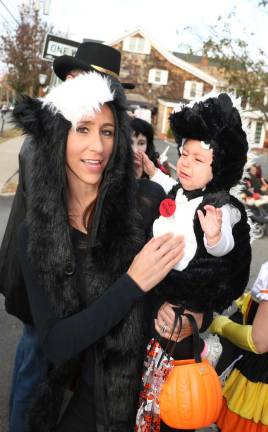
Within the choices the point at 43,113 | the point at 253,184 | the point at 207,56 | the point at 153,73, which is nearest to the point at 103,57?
the point at 43,113

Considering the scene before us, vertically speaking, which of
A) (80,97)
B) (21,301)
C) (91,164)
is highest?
(80,97)

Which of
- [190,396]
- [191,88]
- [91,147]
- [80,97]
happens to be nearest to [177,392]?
[190,396]

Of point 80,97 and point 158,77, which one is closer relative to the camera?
point 80,97

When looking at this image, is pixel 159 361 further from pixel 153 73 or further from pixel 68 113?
pixel 153 73

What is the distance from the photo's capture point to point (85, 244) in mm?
1947

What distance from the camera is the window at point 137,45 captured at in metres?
41.1

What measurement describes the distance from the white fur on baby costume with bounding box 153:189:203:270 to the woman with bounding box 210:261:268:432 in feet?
1.25

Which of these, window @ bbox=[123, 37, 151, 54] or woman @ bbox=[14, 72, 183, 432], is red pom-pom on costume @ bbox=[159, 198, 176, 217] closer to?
woman @ bbox=[14, 72, 183, 432]

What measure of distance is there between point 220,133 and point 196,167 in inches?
7.1

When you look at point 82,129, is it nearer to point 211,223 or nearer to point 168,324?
point 211,223

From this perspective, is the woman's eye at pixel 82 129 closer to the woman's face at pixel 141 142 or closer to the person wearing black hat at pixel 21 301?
the person wearing black hat at pixel 21 301

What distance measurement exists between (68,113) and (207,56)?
17205mm

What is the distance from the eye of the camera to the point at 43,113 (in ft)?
6.22

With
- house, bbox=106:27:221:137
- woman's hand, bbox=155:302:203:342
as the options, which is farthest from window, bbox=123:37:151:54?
woman's hand, bbox=155:302:203:342
